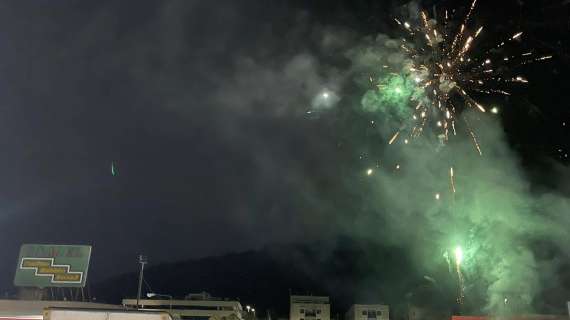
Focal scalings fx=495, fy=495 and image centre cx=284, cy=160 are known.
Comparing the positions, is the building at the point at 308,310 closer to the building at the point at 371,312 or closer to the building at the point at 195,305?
the building at the point at 371,312

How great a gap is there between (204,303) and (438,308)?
46674 millimetres

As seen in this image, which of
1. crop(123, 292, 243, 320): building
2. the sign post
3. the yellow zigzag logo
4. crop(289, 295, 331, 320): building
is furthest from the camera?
crop(289, 295, 331, 320): building

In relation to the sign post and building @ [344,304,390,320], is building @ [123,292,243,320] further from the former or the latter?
the sign post

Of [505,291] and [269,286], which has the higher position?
[269,286]

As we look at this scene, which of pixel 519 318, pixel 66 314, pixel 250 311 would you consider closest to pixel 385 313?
pixel 250 311

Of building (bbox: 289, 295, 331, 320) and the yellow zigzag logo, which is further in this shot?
building (bbox: 289, 295, 331, 320)

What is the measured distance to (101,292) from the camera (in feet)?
643

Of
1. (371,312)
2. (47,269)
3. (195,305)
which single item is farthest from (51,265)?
(371,312)

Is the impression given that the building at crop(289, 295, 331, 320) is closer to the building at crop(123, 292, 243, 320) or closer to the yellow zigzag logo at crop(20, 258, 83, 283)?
the building at crop(123, 292, 243, 320)

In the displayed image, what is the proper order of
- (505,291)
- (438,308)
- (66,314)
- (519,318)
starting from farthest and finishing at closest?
(438,308)
(505,291)
(519,318)
(66,314)

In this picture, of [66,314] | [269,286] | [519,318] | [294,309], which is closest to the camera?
[66,314]

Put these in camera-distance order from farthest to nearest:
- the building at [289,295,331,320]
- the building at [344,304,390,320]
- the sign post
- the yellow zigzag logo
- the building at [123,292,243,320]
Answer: the building at [289,295,331,320] → the building at [123,292,243,320] → the building at [344,304,390,320] → the yellow zigzag logo → the sign post

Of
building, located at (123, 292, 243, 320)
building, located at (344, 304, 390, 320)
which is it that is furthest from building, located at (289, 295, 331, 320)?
building, located at (123, 292, 243, 320)

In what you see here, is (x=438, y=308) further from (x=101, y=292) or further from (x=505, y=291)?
(x=101, y=292)
